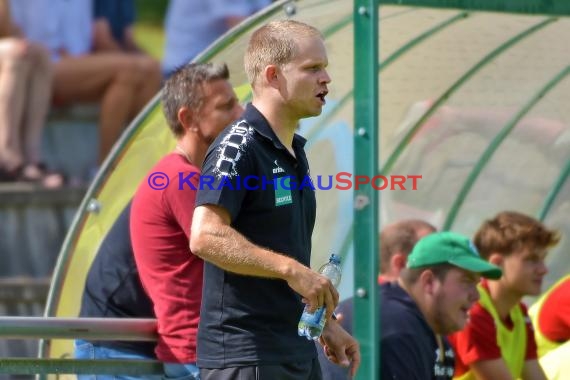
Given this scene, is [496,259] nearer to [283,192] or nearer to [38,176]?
[283,192]

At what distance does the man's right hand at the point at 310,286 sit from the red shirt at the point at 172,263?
1.02 metres

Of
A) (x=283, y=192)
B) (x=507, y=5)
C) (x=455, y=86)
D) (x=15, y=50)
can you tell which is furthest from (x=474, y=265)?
(x=15, y=50)

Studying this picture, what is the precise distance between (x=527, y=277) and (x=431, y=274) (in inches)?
40.3

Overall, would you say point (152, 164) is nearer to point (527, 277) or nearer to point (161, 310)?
point (161, 310)

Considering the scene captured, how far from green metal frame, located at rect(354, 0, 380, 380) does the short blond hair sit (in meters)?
0.47

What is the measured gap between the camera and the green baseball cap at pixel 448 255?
627cm

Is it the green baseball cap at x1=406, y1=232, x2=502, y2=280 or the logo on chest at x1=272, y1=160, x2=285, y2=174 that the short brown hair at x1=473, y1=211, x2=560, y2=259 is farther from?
the logo on chest at x1=272, y1=160, x2=285, y2=174

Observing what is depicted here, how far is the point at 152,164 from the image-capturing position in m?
6.50

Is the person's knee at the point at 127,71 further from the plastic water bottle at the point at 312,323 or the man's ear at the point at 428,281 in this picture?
the plastic water bottle at the point at 312,323

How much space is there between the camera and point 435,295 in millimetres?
6258

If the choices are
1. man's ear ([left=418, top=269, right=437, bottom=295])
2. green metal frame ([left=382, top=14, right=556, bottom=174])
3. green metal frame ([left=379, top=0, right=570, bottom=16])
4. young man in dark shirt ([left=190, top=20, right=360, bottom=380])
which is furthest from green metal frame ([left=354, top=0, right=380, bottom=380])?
green metal frame ([left=382, top=14, right=556, bottom=174])
